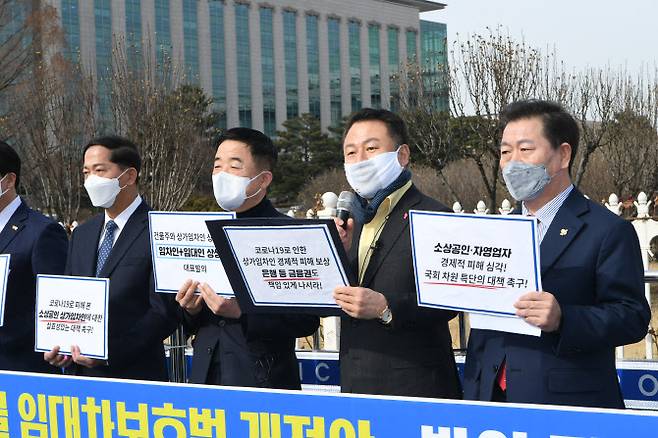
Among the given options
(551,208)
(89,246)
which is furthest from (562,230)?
(89,246)

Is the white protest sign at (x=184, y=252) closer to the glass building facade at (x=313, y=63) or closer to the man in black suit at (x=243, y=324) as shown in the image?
the man in black suit at (x=243, y=324)

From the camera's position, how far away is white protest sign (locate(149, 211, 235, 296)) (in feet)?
12.9

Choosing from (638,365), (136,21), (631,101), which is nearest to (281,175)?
(136,21)

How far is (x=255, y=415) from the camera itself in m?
3.21

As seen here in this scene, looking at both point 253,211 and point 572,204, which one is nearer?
point 572,204

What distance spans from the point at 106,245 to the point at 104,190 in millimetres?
252

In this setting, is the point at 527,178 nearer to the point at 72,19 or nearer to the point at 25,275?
the point at 25,275

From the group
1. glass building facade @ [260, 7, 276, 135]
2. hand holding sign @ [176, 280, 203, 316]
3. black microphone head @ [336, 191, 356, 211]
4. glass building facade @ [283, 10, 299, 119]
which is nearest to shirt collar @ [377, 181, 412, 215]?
black microphone head @ [336, 191, 356, 211]

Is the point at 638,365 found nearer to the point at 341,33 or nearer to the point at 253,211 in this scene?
the point at 253,211

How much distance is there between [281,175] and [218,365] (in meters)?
52.9

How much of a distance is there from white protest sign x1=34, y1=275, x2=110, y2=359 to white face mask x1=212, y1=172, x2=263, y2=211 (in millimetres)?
583

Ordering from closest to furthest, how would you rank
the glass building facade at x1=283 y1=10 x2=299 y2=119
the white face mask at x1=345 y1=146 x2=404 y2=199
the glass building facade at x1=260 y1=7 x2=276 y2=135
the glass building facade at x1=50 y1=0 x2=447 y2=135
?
the white face mask at x1=345 y1=146 x2=404 y2=199, the glass building facade at x1=50 y1=0 x2=447 y2=135, the glass building facade at x1=260 y1=7 x2=276 y2=135, the glass building facade at x1=283 y1=10 x2=299 y2=119

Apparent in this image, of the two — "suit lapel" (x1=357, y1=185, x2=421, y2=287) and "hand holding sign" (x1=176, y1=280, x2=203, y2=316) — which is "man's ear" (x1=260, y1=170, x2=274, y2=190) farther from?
"suit lapel" (x1=357, y1=185, x2=421, y2=287)

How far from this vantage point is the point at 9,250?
4758 mm
